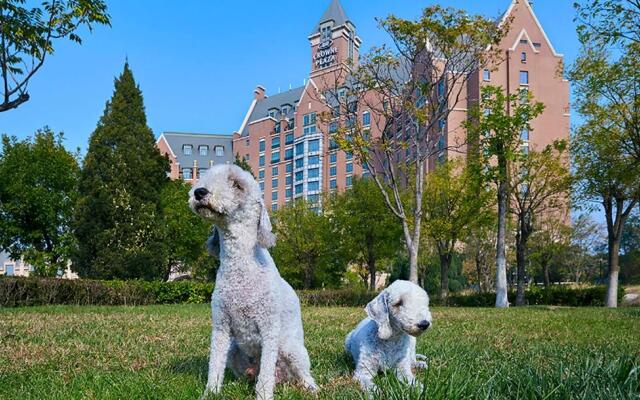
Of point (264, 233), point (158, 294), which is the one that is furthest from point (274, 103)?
point (264, 233)

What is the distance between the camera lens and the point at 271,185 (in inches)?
3140

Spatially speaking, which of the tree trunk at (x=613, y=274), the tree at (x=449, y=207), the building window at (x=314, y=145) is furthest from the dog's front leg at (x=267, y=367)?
the building window at (x=314, y=145)

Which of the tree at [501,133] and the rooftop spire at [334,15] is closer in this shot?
the tree at [501,133]

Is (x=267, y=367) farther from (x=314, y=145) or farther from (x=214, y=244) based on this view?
(x=314, y=145)

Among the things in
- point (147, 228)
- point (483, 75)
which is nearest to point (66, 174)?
point (147, 228)

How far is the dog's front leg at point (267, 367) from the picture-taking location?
9.78 feet

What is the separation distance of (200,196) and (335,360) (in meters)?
2.42

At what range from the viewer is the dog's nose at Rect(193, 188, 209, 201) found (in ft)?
9.57

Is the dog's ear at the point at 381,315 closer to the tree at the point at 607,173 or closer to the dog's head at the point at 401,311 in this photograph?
the dog's head at the point at 401,311

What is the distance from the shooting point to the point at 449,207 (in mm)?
24922

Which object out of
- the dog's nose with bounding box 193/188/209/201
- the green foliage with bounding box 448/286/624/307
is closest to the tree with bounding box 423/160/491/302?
the green foliage with bounding box 448/286/624/307

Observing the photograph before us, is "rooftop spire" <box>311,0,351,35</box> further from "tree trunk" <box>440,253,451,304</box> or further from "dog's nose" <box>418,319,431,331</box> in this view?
"dog's nose" <box>418,319,431,331</box>

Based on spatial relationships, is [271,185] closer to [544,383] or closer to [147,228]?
[147,228]

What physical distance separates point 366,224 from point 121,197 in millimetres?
12959
